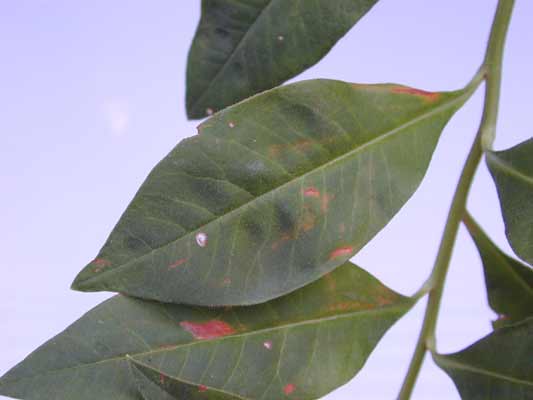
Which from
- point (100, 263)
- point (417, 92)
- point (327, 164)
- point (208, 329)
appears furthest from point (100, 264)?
point (417, 92)

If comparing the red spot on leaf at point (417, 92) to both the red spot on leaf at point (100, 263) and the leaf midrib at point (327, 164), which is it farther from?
the red spot on leaf at point (100, 263)

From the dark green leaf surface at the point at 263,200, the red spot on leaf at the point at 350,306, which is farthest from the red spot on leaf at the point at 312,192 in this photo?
the red spot on leaf at the point at 350,306

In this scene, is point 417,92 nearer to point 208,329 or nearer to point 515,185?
point 515,185

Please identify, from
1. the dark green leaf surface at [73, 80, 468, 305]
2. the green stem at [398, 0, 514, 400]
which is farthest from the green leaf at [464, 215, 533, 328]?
the dark green leaf surface at [73, 80, 468, 305]

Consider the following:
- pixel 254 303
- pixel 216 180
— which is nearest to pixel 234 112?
pixel 216 180

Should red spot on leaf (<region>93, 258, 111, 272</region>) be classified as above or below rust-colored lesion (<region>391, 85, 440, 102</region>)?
below

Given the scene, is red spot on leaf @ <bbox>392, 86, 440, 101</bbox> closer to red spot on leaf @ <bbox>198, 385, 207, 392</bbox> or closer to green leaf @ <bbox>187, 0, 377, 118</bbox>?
green leaf @ <bbox>187, 0, 377, 118</bbox>

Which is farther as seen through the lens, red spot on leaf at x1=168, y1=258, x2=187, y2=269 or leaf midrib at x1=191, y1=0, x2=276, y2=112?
leaf midrib at x1=191, y1=0, x2=276, y2=112
